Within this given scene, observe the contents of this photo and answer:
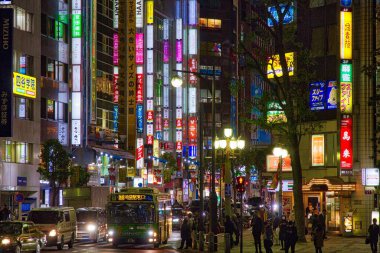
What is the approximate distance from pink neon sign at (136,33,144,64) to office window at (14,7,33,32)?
55.3ft

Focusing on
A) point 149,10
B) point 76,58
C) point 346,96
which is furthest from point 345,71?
point 149,10

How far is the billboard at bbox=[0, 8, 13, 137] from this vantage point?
5459cm

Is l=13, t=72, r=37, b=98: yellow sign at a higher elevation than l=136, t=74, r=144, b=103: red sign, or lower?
lower

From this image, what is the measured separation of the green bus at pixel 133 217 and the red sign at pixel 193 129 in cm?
6380

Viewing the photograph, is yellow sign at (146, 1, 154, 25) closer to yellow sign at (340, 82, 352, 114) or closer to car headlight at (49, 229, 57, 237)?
yellow sign at (340, 82, 352, 114)

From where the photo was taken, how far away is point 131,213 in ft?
144

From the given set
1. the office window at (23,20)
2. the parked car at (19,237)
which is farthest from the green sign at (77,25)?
the parked car at (19,237)

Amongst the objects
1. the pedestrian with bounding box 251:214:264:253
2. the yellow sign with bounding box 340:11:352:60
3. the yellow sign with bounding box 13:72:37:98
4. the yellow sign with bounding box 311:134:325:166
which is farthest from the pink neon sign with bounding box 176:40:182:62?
the pedestrian with bounding box 251:214:264:253

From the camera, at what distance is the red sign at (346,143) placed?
56.5 m

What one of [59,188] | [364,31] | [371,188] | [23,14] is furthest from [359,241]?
[23,14]

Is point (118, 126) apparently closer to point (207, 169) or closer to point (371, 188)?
point (207, 169)

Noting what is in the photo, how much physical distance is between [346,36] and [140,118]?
33.5 metres

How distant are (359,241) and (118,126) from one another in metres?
37.8

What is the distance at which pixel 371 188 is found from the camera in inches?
2181
